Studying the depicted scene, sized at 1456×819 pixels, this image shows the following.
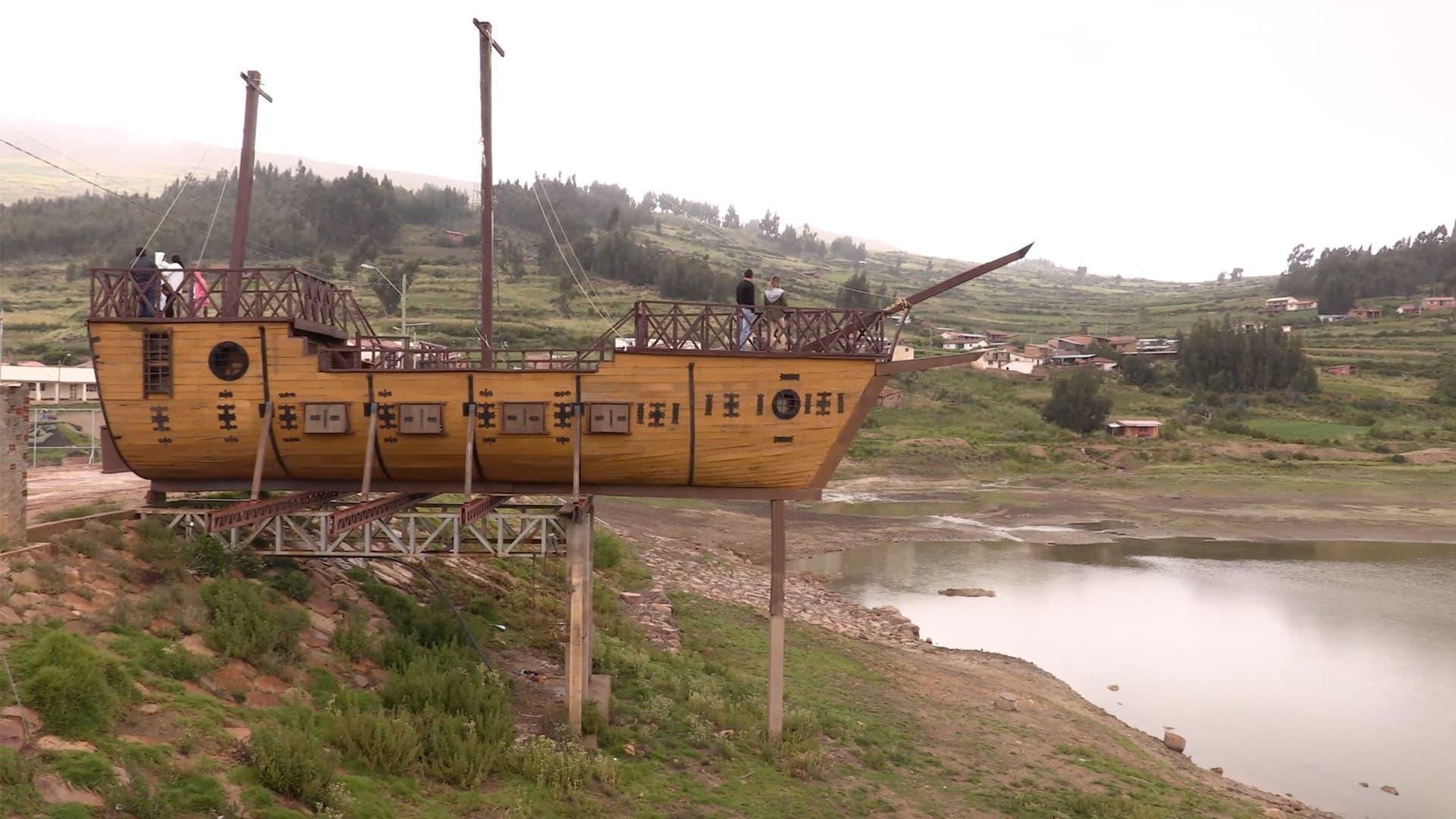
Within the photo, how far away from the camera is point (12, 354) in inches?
2233

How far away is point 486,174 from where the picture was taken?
20.2 meters

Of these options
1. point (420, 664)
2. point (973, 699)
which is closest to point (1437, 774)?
point (973, 699)

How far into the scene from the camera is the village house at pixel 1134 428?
2756 inches

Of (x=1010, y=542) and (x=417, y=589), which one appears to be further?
(x=1010, y=542)

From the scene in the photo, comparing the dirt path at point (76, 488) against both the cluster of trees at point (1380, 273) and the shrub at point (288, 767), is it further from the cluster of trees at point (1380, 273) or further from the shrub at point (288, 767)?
the cluster of trees at point (1380, 273)

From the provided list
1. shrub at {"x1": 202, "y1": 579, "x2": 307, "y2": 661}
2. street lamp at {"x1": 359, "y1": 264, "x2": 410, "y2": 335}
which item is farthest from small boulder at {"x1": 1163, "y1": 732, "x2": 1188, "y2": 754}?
street lamp at {"x1": 359, "y1": 264, "x2": 410, "y2": 335}

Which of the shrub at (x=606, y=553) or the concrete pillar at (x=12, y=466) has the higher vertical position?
the concrete pillar at (x=12, y=466)

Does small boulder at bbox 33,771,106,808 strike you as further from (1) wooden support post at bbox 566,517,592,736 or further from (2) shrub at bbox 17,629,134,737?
(1) wooden support post at bbox 566,517,592,736

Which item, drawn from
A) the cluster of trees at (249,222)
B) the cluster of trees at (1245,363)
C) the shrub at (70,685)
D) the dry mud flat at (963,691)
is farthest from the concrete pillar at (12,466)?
the cluster of trees at (1245,363)

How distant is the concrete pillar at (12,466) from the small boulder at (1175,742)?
75.3 feet

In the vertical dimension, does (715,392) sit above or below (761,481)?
above

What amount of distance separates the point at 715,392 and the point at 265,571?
7923 millimetres

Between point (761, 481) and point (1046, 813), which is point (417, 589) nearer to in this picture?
point (761, 481)

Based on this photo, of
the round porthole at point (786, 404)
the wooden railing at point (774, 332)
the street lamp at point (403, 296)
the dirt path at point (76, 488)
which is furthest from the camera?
the street lamp at point (403, 296)
